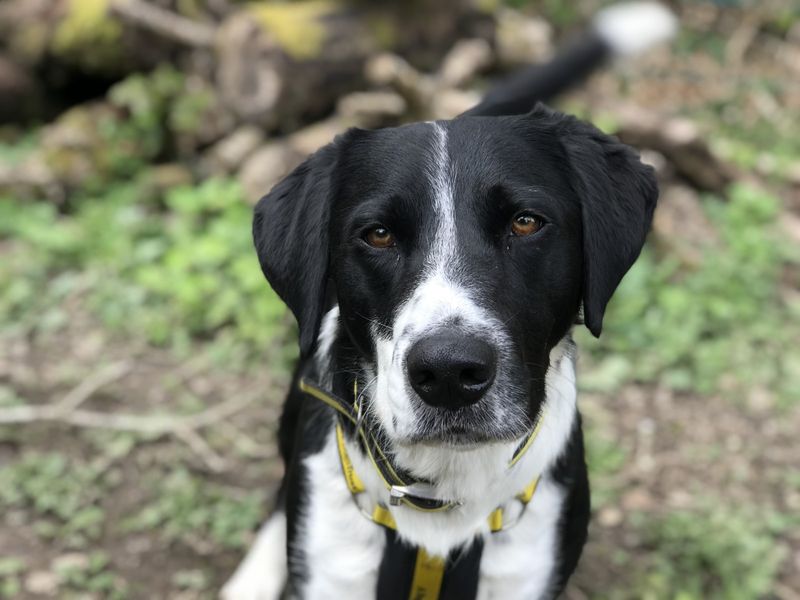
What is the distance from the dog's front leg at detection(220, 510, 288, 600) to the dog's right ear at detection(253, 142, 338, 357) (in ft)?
4.24

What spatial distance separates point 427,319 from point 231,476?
2.28m

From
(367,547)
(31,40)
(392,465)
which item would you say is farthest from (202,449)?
(31,40)

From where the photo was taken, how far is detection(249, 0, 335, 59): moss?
5852 millimetres

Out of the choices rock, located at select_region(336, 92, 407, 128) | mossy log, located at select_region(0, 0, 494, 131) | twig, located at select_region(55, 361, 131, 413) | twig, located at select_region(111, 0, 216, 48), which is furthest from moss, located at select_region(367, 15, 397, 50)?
twig, located at select_region(55, 361, 131, 413)

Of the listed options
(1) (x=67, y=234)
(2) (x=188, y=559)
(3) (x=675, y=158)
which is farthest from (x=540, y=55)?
(2) (x=188, y=559)

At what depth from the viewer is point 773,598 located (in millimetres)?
3533

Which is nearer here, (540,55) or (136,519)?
(136,519)

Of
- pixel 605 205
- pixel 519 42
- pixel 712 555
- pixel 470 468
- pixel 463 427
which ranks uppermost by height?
pixel 605 205

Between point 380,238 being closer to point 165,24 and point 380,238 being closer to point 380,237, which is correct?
point 380,237

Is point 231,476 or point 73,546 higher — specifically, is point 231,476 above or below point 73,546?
below

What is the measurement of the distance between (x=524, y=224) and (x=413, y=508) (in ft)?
2.78

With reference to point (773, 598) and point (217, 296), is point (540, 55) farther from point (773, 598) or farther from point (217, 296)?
point (773, 598)

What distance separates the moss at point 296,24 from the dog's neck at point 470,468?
3.68m

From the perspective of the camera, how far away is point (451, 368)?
2041mm
